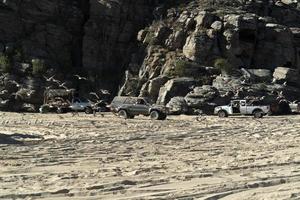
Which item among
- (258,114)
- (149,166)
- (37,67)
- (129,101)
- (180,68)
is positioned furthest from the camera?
(37,67)

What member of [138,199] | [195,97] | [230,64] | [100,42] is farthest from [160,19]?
[138,199]

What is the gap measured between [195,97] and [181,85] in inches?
103

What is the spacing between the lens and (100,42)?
55406 mm

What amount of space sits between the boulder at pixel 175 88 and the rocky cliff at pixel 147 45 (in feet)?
0.30

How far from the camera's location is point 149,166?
12242 millimetres

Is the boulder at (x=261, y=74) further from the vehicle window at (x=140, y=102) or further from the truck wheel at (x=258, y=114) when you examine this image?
the vehicle window at (x=140, y=102)

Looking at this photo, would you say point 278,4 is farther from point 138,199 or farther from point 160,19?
point 138,199

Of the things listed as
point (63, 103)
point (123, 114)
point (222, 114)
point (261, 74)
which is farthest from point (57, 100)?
point (261, 74)

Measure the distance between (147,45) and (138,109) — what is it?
20280 millimetres

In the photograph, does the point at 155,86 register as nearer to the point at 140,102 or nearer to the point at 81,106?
the point at 81,106

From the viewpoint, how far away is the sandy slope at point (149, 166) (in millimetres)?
9172

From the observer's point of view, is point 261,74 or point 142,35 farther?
point 142,35

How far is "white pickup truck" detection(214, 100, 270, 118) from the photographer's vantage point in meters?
37.9

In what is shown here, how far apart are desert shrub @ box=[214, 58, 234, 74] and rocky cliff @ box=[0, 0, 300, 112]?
0.10 m
